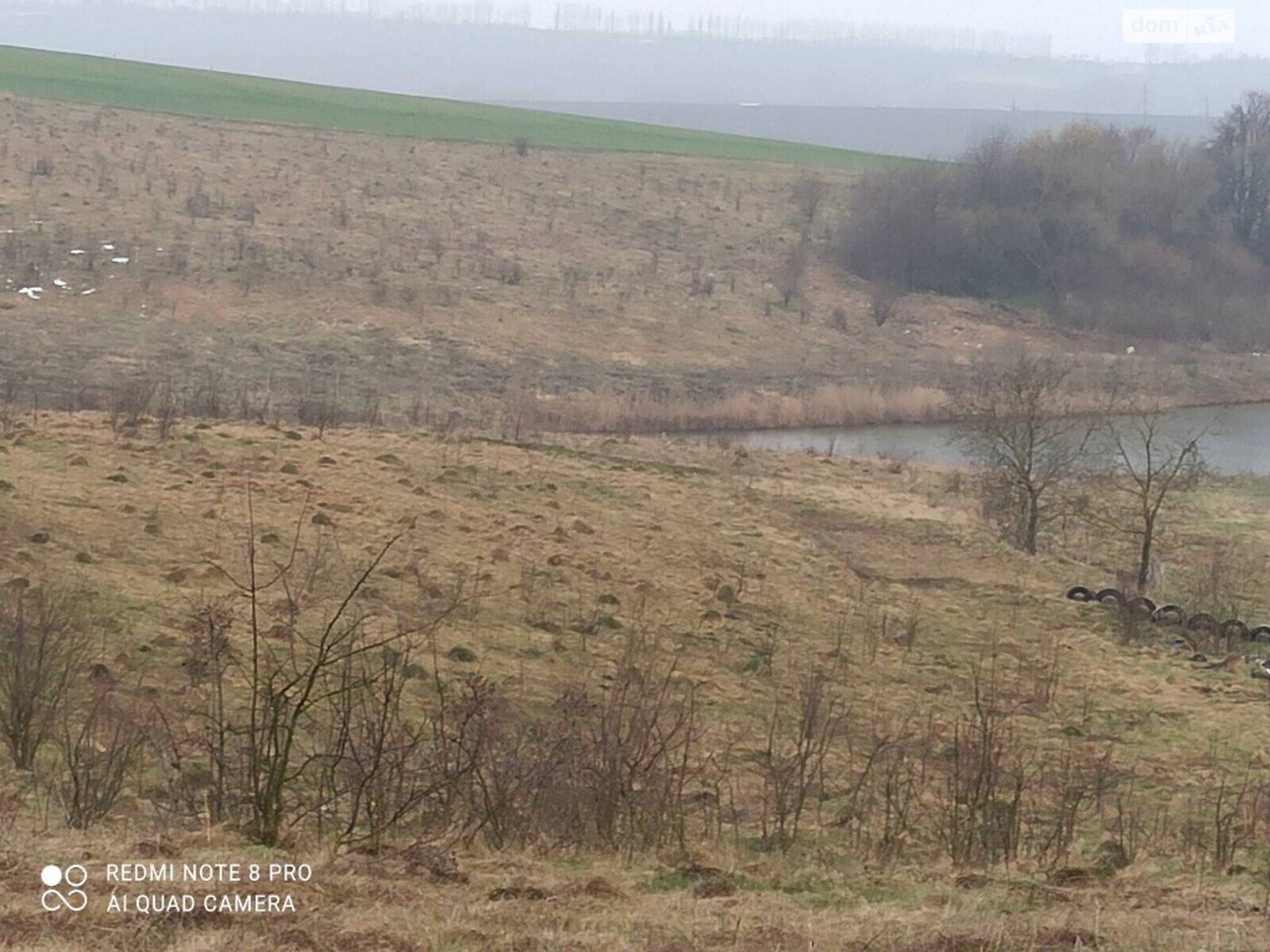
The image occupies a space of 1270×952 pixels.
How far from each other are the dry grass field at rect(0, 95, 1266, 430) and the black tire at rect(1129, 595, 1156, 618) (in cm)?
1188

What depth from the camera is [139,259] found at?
3541 cm

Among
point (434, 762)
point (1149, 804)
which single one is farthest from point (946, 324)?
point (434, 762)

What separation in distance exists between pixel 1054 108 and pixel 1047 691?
6563cm

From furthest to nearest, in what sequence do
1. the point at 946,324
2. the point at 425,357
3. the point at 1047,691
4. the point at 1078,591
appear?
the point at 946,324, the point at 425,357, the point at 1078,591, the point at 1047,691

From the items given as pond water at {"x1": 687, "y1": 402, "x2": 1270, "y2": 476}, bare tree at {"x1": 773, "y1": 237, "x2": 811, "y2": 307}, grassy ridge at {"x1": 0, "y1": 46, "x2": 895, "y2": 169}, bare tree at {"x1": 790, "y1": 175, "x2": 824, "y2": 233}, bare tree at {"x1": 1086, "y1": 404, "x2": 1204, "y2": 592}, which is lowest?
pond water at {"x1": 687, "y1": 402, "x2": 1270, "y2": 476}

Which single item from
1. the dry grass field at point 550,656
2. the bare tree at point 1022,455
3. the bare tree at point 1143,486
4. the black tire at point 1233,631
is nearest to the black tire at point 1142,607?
the dry grass field at point 550,656

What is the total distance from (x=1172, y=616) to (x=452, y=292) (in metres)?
24.8

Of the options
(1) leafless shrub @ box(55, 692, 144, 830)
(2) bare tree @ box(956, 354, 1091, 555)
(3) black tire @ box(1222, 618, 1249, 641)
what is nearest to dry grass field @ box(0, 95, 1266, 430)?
(2) bare tree @ box(956, 354, 1091, 555)

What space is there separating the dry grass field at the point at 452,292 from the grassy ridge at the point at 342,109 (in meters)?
2.31

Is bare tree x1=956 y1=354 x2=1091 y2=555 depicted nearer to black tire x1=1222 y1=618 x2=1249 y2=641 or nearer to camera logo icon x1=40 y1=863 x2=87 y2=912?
black tire x1=1222 y1=618 x2=1249 y2=641

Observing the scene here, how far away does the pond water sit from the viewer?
2873 centimetres

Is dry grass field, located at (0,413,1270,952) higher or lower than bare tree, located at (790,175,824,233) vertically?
lower

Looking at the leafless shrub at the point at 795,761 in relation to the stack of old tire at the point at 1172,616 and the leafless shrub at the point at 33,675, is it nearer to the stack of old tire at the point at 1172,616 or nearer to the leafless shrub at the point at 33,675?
the leafless shrub at the point at 33,675

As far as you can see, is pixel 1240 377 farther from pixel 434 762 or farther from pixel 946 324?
pixel 434 762
